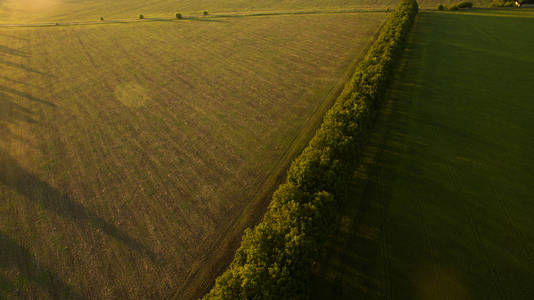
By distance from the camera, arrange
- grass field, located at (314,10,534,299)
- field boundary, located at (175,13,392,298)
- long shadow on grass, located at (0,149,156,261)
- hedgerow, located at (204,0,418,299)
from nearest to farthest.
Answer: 1. hedgerow, located at (204,0,418,299)
2. grass field, located at (314,10,534,299)
3. field boundary, located at (175,13,392,298)
4. long shadow on grass, located at (0,149,156,261)

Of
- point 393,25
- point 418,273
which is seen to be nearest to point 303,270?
point 418,273

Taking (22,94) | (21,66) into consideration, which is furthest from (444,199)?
(21,66)

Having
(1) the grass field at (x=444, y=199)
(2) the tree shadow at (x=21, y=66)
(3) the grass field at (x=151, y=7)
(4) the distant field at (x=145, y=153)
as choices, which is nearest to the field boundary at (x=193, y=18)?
(3) the grass field at (x=151, y=7)

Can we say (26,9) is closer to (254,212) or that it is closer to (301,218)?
(254,212)

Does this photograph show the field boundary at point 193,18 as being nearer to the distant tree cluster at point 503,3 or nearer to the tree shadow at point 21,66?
the distant tree cluster at point 503,3

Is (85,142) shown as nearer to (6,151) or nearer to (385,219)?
(6,151)

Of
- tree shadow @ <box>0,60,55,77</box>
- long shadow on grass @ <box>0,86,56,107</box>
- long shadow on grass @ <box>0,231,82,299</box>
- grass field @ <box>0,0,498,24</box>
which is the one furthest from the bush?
tree shadow @ <box>0,60,55,77</box>

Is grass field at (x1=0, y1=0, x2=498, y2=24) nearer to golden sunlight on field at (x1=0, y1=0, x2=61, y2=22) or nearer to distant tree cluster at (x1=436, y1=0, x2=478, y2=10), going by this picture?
golden sunlight on field at (x1=0, y1=0, x2=61, y2=22)
